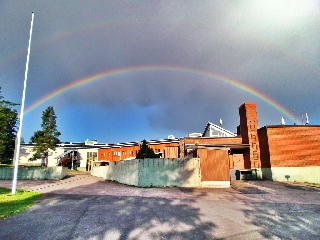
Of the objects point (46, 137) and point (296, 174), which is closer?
point (296, 174)

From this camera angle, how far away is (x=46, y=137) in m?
50.2

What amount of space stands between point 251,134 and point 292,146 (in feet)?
16.5

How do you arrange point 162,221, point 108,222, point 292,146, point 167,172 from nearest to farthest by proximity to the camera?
point 108,222 < point 162,221 < point 167,172 < point 292,146

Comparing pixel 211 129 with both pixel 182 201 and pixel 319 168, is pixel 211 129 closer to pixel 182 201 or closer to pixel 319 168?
pixel 319 168

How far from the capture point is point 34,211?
30.7 feet

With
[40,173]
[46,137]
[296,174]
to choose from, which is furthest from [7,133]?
[296,174]

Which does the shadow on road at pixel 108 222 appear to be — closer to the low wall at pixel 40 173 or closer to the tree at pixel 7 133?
the low wall at pixel 40 173

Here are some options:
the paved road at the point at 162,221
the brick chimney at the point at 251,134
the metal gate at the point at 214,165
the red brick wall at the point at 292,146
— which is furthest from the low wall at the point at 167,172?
the brick chimney at the point at 251,134

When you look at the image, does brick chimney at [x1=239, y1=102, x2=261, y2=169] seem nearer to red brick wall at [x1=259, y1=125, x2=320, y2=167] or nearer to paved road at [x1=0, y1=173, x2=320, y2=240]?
red brick wall at [x1=259, y1=125, x2=320, y2=167]

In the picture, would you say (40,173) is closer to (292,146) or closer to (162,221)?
(162,221)

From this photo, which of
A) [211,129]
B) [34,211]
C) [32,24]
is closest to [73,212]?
[34,211]

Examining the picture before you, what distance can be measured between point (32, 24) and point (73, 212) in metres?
16.0

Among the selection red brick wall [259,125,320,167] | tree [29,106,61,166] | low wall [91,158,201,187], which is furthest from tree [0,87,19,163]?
red brick wall [259,125,320,167]

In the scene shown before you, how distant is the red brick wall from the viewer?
1000 inches
